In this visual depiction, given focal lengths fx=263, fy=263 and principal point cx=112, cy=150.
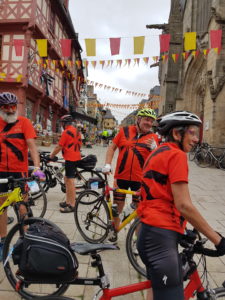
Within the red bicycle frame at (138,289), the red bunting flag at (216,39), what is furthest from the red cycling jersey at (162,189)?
the red bunting flag at (216,39)

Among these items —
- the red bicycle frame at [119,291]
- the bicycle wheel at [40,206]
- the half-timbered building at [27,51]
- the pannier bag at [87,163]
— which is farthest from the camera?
the half-timbered building at [27,51]

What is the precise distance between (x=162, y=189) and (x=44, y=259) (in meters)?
0.85

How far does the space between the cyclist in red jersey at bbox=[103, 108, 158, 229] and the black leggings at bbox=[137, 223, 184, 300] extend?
5.56 ft

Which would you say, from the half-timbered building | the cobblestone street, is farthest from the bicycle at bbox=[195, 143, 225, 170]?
the half-timbered building

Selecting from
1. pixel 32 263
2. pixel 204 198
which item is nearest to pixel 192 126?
pixel 32 263

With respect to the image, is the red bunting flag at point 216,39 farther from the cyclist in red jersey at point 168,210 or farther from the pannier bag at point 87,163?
the cyclist in red jersey at point 168,210

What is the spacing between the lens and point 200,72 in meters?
19.1

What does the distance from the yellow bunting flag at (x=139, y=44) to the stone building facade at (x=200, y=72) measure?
4671 millimetres

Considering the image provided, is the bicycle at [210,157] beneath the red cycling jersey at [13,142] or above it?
beneath

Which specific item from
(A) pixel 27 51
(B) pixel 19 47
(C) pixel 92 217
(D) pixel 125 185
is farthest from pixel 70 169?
(A) pixel 27 51

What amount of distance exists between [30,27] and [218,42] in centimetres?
1049

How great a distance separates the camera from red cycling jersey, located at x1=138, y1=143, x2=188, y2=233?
5.13 feet

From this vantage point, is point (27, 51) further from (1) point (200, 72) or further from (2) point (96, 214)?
(2) point (96, 214)

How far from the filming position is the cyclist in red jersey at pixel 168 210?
1.52m
